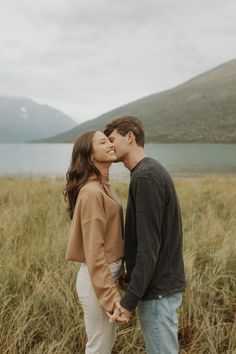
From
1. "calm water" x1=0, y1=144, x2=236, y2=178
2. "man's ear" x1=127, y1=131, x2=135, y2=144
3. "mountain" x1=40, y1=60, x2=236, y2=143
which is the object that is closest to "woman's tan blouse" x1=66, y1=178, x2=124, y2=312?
"man's ear" x1=127, y1=131, x2=135, y2=144

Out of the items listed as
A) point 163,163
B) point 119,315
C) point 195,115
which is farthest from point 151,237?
point 195,115

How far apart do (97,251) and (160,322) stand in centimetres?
51

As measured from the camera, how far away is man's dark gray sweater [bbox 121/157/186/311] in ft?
6.97

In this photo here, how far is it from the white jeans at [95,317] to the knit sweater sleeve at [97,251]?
4.0 inches

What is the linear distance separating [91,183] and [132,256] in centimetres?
47

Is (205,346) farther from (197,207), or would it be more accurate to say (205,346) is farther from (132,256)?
(197,207)

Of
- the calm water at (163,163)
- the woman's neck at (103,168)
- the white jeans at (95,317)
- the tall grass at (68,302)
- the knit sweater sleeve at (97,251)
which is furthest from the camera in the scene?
the calm water at (163,163)

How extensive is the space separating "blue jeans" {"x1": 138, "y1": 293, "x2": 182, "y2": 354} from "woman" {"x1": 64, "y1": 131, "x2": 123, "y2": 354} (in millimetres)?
197

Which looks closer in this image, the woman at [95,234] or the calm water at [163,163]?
the woman at [95,234]

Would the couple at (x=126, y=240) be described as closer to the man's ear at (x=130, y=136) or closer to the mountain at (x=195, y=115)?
the man's ear at (x=130, y=136)

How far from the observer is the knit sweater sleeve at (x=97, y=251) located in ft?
7.30

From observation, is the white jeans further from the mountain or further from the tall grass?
the mountain

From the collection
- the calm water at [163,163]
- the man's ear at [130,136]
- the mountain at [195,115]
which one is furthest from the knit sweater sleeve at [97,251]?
the mountain at [195,115]

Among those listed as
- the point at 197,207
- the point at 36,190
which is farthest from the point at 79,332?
the point at 36,190
